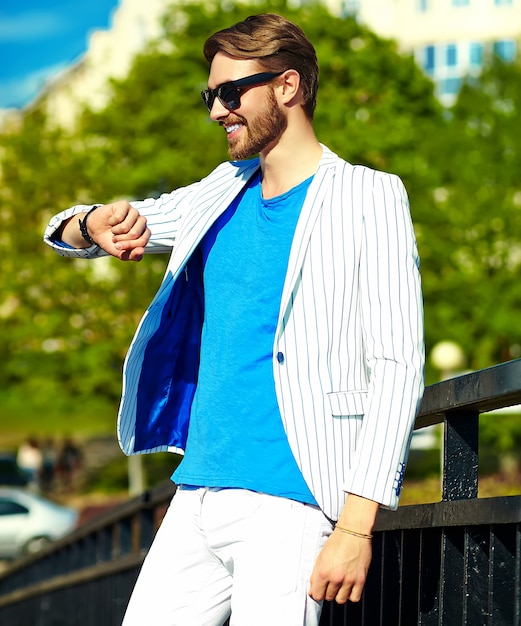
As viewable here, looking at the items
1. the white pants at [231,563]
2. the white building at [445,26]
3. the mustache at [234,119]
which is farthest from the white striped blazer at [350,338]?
the white building at [445,26]

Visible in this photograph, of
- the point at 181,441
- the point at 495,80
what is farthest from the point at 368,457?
the point at 495,80

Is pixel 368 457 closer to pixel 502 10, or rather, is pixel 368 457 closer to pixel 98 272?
pixel 98 272

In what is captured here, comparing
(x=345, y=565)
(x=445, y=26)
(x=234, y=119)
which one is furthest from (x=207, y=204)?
(x=445, y=26)

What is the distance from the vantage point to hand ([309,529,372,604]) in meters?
2.56

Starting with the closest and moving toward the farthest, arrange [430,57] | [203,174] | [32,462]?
[203,174] < [32,462] < [430,57]

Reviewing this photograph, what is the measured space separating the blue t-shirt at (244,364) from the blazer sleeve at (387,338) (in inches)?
7.3

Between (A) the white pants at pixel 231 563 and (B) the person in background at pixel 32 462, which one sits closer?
(A) the white pants at pixel 231 563

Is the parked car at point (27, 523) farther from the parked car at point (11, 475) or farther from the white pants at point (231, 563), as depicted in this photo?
the white pants at point (231, 563)

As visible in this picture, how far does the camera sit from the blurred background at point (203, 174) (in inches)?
1001

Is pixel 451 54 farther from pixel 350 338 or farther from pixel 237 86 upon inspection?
pixel 350 338

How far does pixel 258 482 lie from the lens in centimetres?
271

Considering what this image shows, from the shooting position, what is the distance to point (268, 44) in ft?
9.71

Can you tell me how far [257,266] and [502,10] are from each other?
50.1m

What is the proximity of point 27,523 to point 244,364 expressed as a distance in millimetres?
23906
